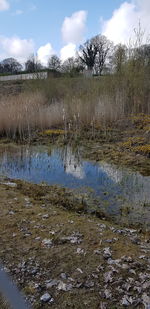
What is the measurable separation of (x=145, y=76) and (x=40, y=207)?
7296 millimetres

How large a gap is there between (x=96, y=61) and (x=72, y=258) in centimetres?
4032

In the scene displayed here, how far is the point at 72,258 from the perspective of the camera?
6.95 feet

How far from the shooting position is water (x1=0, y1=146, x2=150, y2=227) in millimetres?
3425

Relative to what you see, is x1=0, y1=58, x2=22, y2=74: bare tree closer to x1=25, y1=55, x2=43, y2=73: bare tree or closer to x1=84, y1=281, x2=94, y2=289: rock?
x1=25, y1=55, x2=43, y2=73: bare tree

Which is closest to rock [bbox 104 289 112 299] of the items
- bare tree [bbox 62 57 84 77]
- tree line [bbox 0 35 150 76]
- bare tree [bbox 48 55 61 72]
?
tree line [bbox 0 35 150 76]

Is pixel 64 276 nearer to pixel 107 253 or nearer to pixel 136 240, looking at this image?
pixel 107 253

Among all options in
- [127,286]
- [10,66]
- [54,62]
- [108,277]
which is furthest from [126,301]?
[10,66]

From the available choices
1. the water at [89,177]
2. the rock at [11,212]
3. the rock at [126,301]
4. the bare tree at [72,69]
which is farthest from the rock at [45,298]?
the bare tree at [72,69]

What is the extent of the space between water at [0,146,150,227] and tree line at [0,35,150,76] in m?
4.92

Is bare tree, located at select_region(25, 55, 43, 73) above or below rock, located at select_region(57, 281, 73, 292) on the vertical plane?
above

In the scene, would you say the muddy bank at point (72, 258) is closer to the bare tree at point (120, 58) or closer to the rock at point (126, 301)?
the rock at point (126, 301)

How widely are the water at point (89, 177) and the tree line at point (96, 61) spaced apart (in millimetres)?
4915

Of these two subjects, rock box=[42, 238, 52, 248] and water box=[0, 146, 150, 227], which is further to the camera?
water box=[0, 146, 150, 227]

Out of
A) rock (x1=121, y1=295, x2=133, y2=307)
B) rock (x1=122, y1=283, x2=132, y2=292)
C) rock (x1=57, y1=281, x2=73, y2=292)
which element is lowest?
rock (x1=121, y1=295, x2=133, y2=307)
